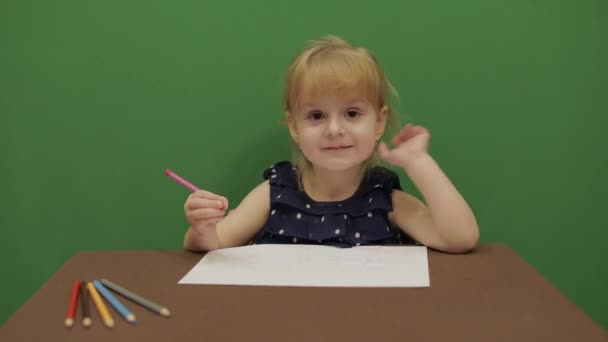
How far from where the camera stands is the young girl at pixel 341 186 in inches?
33.9

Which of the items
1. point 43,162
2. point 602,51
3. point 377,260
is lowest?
point 377,260

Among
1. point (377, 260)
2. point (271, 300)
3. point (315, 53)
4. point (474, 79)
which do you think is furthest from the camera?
point (474, 79)

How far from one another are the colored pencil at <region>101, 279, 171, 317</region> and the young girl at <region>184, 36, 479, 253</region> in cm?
17

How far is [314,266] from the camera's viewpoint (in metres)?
0.78

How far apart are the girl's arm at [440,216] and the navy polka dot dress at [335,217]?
53 mm

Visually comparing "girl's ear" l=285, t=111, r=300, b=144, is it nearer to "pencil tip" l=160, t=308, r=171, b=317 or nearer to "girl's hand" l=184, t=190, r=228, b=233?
"girl's hand" l=184, t=190, r=228, b=233

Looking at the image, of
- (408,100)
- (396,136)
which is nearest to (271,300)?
(396,136)

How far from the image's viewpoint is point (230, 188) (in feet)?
3.62

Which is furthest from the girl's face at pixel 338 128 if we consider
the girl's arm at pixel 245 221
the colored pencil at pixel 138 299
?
the colored pencil at pixel 138 299

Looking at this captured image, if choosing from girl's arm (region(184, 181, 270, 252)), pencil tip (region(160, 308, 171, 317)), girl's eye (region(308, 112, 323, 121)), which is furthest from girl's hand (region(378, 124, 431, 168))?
pencil tip (region(160, 308, 171, 317))

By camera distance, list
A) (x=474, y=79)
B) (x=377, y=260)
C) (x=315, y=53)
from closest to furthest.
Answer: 1. (x=377, y=260)
2. (x=315, y=53)
3. (x=474, y=79)

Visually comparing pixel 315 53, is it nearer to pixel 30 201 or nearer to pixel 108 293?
pixel 108 293

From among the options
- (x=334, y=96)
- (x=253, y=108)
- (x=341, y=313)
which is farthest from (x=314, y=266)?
(x=253, y=108)

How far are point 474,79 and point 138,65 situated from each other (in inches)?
23.3
